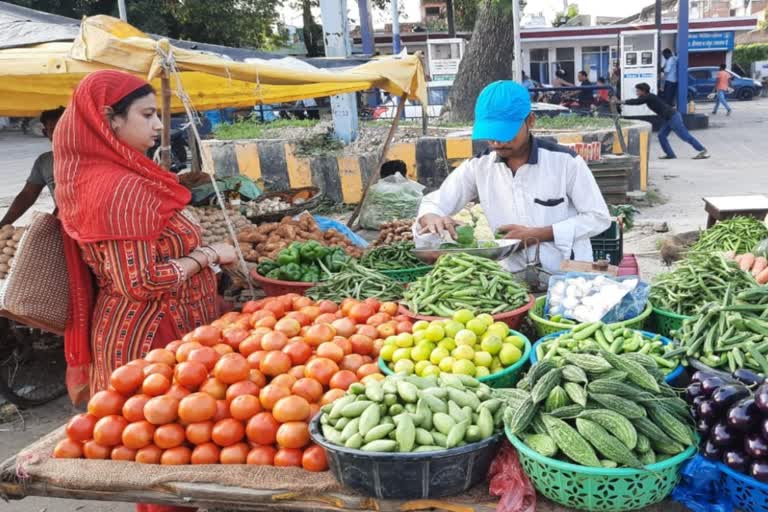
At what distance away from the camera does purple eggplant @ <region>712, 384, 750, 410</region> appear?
72.2 inches

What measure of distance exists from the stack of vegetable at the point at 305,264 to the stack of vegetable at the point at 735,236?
286 cm

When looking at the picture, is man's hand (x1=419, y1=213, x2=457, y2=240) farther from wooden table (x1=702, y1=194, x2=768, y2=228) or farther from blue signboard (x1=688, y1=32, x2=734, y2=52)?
blue signboard (x1=688, y1=32, x2=734, y2=52)

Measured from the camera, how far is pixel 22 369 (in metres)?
5.09

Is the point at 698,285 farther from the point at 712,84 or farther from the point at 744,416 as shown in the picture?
the point at 712,84

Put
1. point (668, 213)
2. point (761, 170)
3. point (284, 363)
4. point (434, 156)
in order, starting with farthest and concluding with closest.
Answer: point (761, 170), point (434, 156), point (668, 213), point (284, 363)

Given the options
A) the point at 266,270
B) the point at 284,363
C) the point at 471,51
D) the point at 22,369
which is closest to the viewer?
the point at 284,363

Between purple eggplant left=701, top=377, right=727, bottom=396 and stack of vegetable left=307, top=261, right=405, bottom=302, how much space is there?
185 centimetres

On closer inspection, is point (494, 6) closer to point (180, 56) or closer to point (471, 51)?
point (471, 51)

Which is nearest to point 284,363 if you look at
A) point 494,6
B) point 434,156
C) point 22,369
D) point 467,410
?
point 467,410

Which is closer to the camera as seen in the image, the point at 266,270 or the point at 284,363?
the point at 284,363

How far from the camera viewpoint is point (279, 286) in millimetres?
4020

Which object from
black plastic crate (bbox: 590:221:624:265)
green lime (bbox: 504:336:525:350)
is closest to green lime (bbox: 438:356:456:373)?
green lime (bbox: 504:336:525:350)

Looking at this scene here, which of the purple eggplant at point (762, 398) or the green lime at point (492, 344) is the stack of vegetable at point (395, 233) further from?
the purple eggplant at point (762, 398)

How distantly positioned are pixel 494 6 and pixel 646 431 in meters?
12.0
